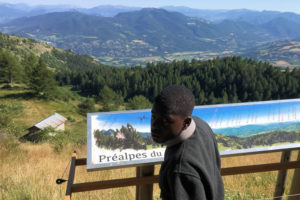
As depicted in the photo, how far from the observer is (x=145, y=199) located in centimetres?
269

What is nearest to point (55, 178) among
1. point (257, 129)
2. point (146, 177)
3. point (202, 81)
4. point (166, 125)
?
point (146, 177)

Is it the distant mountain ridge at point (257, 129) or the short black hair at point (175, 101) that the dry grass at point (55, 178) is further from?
the short black hair at point (175, 101)

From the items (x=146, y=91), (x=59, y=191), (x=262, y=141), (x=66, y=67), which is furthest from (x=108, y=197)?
(x=66, y=67)

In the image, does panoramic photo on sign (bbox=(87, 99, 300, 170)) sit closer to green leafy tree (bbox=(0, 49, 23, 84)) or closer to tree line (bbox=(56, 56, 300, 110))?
green leafy tree (bbox=(0, 49, 23, 84))

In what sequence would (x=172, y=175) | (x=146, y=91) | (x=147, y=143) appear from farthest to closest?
1. (x=146, y=91)
2. (x=147, y=143)
3. (x=172, y=175)

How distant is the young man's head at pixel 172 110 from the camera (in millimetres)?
1286

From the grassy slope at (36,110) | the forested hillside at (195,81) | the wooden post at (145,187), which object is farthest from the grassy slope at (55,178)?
the forested hillside at (195,81)

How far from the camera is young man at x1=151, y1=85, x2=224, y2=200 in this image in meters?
1.25

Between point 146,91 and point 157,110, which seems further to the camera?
point 146,91

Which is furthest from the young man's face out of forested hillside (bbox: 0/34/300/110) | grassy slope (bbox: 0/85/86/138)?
forested hillside (bbox: 0/34/300/110)

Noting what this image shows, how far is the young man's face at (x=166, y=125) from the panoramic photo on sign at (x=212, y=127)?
108 cm

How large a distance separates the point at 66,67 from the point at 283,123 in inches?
4987

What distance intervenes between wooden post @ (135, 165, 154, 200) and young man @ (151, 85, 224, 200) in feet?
3.88

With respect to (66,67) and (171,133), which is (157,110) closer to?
(171,133)
